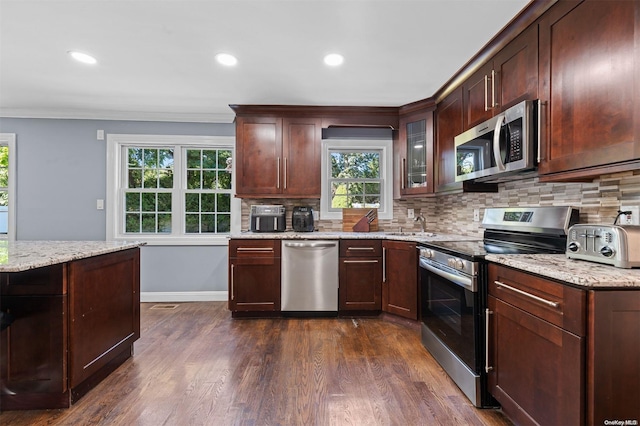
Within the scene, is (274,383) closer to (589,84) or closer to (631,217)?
(631,217)

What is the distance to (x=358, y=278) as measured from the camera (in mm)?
3125

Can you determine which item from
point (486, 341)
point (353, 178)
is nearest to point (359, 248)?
point (353, 178)

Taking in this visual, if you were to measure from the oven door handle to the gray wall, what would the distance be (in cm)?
261

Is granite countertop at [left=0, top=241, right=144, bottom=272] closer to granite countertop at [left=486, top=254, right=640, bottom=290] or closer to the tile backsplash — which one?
the tile backsplash

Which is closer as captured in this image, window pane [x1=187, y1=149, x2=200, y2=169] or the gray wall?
the gray wall

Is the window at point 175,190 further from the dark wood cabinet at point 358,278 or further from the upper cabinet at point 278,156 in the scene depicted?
the dark wood cabinet at point 358,278

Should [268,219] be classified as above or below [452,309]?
above

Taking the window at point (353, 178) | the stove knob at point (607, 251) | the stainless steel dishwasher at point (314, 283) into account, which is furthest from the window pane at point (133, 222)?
the stove knob at point (607, 251)

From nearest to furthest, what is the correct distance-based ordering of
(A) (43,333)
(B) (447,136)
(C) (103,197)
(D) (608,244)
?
Result: (D) (608,244)
(A) (43,333)
(B) (447,136)
(C) (103,197)

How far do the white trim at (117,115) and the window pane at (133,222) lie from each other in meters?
1.20

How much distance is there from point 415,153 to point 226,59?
2089 mm

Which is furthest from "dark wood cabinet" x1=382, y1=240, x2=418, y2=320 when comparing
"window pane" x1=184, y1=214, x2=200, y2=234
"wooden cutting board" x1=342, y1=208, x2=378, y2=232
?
"window pane" x1=184, y1=214, x2=200, y2=234

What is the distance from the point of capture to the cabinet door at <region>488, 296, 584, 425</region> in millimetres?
1125

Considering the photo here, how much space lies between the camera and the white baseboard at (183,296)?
12.3 ft
